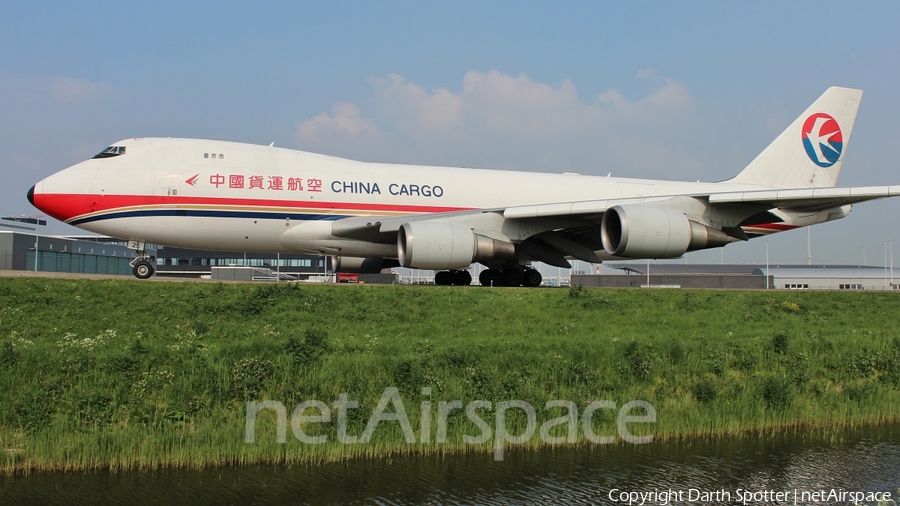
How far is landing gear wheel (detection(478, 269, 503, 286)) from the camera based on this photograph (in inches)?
944

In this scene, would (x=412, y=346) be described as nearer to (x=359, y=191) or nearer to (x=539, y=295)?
(x=539, y=295)

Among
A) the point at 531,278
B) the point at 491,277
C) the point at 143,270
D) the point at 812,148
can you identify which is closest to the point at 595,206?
the point at 531,278

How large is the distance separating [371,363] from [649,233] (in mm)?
11181

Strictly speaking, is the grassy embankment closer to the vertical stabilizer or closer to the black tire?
the black tire

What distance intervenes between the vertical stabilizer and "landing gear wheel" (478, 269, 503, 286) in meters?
11.9

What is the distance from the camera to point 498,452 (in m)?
11.9

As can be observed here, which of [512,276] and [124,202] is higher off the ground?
[124,202]

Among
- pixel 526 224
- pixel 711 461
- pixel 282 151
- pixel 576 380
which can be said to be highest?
pixel 282 151

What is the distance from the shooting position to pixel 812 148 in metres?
28.7

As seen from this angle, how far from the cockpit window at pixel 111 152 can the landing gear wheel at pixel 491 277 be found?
39.2 feet

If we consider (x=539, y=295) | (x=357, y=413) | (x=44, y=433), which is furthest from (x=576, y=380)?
(x=44, y=433)

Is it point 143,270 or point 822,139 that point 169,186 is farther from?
point 822,139

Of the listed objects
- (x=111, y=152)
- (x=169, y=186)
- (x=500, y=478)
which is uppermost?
(x=111, y=152)

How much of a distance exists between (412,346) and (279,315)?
12.2ft
